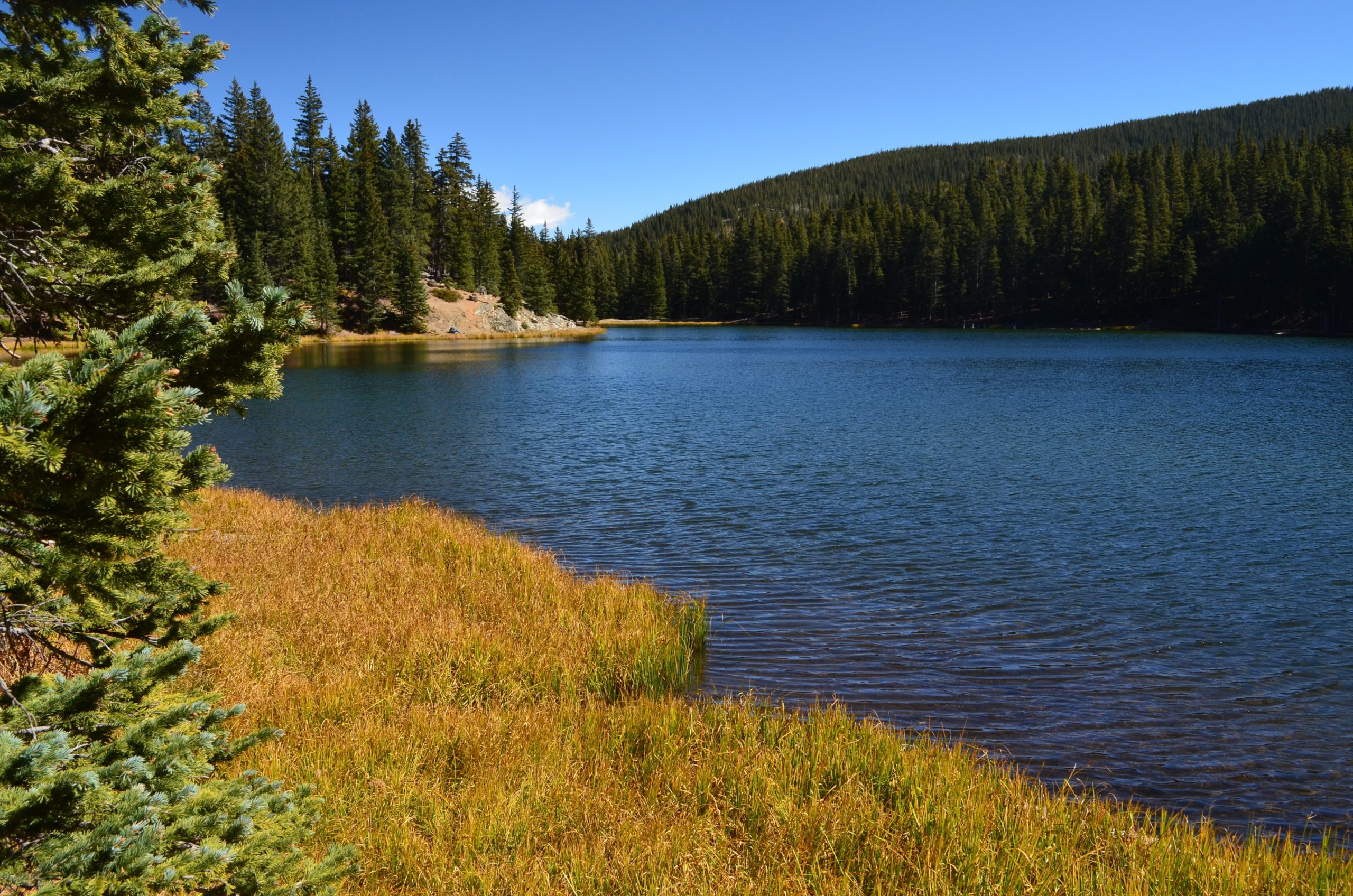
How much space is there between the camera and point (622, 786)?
20.7ft

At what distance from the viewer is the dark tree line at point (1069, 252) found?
3676 inches

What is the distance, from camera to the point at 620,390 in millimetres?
46406

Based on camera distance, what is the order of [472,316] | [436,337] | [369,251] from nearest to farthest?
[369,251] → [436,337] → [472,316]

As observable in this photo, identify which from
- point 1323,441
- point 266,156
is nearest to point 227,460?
point 1323,441

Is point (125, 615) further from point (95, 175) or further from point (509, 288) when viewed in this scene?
point (509, 288)

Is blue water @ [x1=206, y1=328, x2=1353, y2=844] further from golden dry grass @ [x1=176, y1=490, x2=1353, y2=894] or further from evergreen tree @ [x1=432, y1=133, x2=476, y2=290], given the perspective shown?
evergreen tree @ [x1=432, y1=133, x2=476, y2=290]

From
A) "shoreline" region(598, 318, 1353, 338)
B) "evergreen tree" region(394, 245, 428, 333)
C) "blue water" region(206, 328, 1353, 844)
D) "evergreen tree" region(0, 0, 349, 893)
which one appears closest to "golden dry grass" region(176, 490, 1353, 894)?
"evergreen tree" region(0, 0, 349, 893)

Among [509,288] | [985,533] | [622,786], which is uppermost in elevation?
[509,288]

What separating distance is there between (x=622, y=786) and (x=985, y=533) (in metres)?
12.2

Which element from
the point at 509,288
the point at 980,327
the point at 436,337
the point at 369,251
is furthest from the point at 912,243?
the point at 369,251

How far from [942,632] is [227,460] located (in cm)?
2206

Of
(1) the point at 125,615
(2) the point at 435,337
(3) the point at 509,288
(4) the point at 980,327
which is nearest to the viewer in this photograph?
(1) the point at 125,615

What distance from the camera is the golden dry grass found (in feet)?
17.2

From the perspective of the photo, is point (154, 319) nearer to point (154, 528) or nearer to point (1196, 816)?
point (154, 528)
